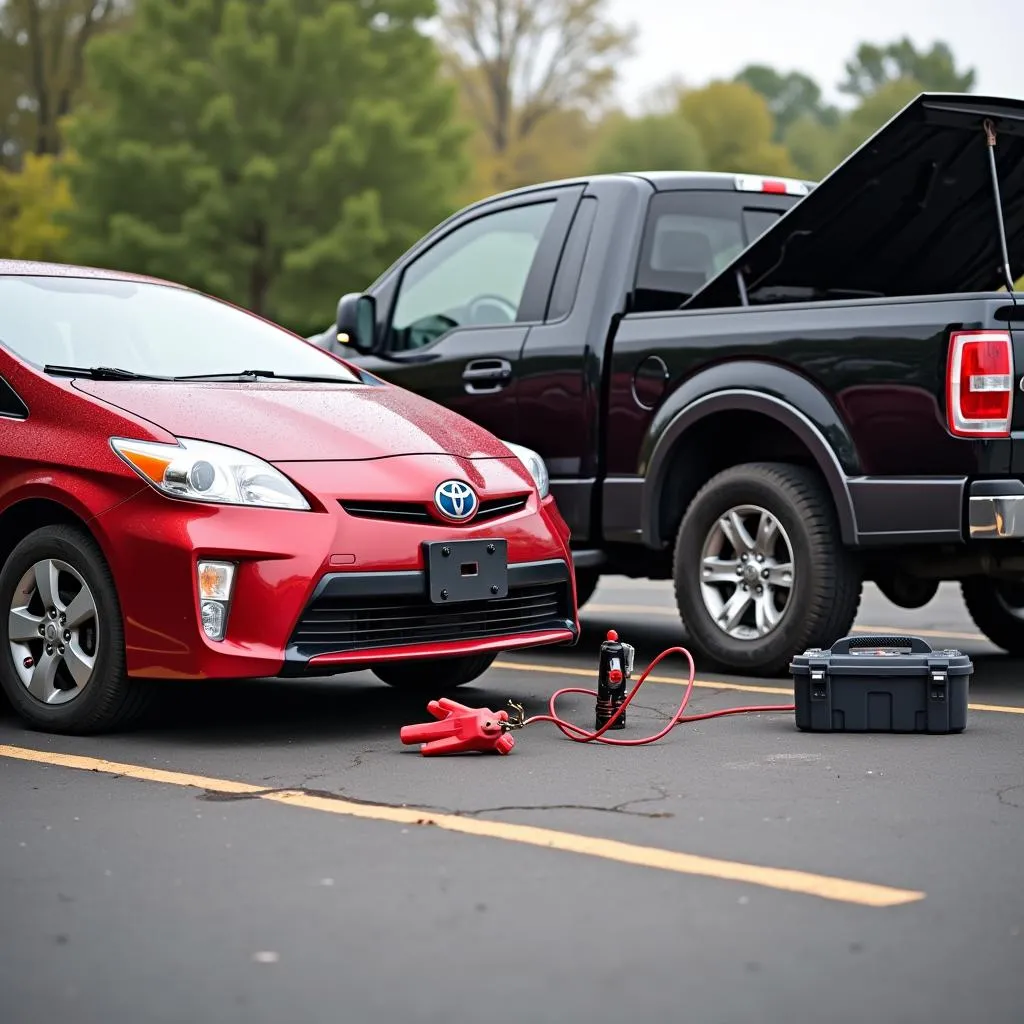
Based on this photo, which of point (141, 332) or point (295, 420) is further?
point (141, 332)

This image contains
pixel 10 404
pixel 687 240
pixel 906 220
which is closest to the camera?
pixel 10 404

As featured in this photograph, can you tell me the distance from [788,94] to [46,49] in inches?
3144

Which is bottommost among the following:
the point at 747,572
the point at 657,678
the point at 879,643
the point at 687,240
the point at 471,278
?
the point at 657,678

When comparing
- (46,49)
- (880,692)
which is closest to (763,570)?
(880,692)

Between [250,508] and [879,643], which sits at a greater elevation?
[250,508]

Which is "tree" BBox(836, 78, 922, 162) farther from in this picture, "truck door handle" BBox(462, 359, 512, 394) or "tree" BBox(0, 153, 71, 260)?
"truck door handle" BBox(462, 359, 512, 394)

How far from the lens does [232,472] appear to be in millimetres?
5910

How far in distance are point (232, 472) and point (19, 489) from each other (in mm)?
795

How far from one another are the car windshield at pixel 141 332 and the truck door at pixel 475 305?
4.23 ft

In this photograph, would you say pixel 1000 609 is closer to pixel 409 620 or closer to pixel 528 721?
pixel 528 721

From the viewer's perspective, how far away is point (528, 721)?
239 inches

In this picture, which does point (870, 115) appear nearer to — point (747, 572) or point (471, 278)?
point (471, 278)

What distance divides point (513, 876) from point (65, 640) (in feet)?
8.17

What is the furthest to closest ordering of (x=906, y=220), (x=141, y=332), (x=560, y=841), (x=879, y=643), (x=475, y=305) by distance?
1. (x=475, y=305)
2. (x=906, y=220)
3. (x=141, y=332)
4. (x=879, y=643)
5. (x=560, y=841)
